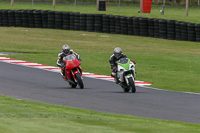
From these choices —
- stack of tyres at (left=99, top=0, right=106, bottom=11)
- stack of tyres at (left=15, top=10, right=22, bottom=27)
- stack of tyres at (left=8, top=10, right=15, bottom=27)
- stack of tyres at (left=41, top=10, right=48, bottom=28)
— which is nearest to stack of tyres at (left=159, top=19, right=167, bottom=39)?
stack of tyres at (left=41, top=10, right=48, bottom=28)

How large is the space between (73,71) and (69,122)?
6.75 metres

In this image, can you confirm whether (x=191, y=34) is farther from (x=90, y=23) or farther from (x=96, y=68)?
(x=96, y=68)

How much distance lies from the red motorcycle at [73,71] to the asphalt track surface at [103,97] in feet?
0.93

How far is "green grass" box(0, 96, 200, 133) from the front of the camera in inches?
341

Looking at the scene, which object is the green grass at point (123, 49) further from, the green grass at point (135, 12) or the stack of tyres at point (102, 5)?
the stack of tyres at point (102, 5)

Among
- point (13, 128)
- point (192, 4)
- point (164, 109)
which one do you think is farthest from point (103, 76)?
point (192, 4)

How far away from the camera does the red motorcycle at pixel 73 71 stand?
16.4 metres

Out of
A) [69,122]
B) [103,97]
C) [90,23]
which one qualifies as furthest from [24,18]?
[69,122]

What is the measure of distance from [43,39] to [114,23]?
5.00 meters

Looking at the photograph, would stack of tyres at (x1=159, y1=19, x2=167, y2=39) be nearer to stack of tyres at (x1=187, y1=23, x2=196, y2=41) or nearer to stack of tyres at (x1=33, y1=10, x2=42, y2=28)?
stack of tyres at (x1=187, y1=23, x2=196, y2=41)

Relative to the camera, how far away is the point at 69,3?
190 feet

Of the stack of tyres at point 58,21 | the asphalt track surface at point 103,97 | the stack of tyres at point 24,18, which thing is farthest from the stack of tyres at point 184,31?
the asphalt track surface at point 103,97

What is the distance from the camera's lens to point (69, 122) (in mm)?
9828

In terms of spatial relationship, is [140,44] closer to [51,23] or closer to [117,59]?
[51,23]
